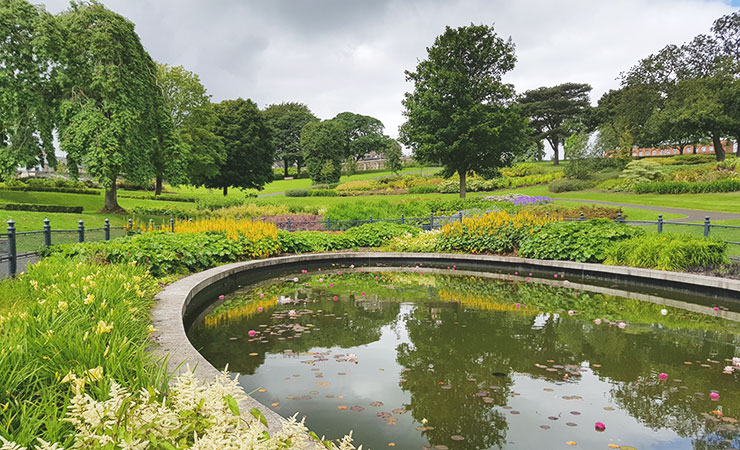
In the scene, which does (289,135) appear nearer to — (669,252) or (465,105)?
(465,105)

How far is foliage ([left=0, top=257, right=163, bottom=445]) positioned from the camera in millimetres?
2250

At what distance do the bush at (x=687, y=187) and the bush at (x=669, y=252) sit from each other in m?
17.9

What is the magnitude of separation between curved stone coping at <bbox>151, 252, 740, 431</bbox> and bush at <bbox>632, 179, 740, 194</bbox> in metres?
19.1

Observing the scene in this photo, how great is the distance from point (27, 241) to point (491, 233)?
38.8ft

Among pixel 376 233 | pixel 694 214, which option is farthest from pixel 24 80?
pixel 694 214

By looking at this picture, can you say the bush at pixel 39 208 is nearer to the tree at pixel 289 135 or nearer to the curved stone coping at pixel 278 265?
the curved stone coping at pixel 278 265

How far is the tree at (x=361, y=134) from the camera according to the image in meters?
74.5

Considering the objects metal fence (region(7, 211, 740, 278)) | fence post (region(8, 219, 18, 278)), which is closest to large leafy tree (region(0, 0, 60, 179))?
metal fence (region(7, 211, 740, 278))

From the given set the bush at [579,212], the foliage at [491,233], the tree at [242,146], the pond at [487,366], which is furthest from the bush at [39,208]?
the bush at [579,212]

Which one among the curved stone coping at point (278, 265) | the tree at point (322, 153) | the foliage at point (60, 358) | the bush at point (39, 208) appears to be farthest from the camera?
the tree at point (322, 153)

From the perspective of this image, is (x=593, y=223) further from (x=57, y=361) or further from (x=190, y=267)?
(x=57, y=361)

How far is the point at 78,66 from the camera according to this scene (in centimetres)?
2002

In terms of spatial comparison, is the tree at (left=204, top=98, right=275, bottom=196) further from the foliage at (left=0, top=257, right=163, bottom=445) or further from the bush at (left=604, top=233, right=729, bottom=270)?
the foliage at (left=0, top=257, right=163, bottom=445)

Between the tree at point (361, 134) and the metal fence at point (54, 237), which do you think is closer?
the metal fence at point (54, 237)
